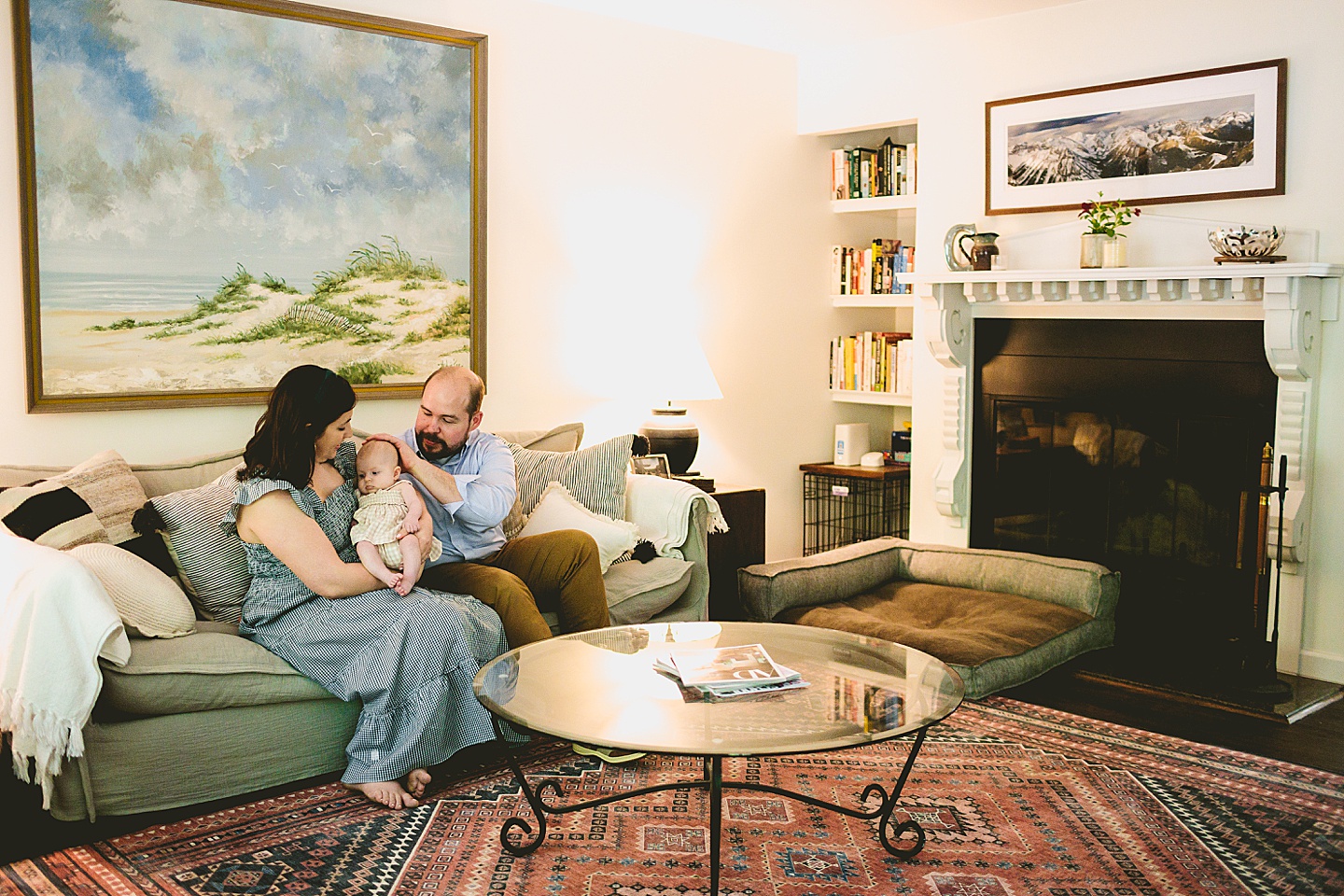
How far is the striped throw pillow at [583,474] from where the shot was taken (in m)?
3.85

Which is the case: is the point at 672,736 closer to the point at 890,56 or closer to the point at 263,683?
the point at 263,683

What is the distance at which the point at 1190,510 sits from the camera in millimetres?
4387

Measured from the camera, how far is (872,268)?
5.51 metres

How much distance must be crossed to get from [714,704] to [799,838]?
44 cm

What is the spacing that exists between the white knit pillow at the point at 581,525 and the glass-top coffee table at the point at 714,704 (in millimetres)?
664

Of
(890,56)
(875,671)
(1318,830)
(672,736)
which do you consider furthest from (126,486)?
(890,56)

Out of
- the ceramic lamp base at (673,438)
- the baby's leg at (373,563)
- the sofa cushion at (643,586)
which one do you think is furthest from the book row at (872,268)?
the baby's leg at (373,563)

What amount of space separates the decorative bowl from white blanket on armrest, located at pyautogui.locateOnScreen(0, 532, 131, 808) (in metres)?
3.46

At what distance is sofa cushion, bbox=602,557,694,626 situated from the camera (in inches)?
143

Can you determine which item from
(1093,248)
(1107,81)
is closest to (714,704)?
(1093,248)

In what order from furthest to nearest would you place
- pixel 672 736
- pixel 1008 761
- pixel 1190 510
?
pixel 1190 510, pixel 1008 761, pixel 672 736

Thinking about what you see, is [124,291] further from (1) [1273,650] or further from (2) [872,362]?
(1) [1273,650]

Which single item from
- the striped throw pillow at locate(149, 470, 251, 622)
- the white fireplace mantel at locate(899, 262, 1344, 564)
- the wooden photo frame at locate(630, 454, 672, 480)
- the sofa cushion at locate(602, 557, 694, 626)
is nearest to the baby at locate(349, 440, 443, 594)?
the striped throw pillow at locate(149, 470, 251, 622)

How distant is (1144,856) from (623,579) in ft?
5.49
